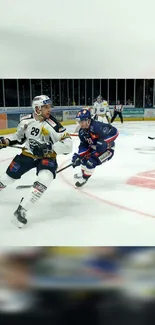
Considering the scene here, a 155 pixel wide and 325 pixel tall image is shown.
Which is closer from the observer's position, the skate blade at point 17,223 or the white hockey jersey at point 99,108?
the skate blade at point 17,223

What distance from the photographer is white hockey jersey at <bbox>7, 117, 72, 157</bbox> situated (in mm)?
2300

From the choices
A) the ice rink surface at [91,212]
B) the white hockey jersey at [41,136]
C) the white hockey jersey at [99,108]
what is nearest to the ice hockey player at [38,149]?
the white hockey jersey at [41,136]

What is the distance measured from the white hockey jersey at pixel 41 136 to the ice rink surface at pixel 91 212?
0.51 m

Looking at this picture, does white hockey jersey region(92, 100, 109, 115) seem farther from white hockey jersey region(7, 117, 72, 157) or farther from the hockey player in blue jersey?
white hockey jersey region(7, 117, 72, 157)

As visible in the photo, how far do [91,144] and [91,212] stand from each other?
108 cm

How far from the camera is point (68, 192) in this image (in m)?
3.20

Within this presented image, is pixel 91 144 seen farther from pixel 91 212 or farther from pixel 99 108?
pixel 99 108

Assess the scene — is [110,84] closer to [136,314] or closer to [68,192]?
[68,192]

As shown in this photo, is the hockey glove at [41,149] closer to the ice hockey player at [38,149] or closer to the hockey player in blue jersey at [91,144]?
the ice hockey player at [38,149]

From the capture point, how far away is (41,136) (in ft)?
8.04

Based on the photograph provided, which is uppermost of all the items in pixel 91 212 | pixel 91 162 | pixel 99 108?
pixel 99 108

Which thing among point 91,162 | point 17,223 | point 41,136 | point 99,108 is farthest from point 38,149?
point 99,108

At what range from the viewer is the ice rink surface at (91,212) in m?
2.01

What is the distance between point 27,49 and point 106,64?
0.27m
